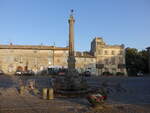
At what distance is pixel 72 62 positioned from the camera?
2152 centimetres

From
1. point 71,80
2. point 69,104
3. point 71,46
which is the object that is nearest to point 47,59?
point 71,46

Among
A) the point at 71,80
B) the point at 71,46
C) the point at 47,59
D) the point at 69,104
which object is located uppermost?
the point at 47,59

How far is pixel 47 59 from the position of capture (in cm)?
6056

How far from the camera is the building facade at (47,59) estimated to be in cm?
5897

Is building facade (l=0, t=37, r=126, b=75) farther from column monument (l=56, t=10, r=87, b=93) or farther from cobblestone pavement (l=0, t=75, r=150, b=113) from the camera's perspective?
cobblestone pavement (l=0, t=75, r=150, b=113)

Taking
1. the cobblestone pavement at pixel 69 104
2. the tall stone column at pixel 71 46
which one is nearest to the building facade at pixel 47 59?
the tall stone column at pixel 71 46

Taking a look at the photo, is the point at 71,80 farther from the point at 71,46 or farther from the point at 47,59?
the point at 47,59

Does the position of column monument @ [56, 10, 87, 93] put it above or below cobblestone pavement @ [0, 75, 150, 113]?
above

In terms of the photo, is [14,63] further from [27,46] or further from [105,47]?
[105,47]

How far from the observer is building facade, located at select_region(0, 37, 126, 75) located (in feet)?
193

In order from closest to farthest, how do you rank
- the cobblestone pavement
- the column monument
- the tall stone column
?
1. the cobblestone pavement
2. the column monument
3. the tall stone column

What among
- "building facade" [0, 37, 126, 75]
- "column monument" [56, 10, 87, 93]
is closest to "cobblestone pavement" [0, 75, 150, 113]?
"column monument" [56, 10, 87, 93]

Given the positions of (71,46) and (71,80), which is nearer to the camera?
(71,80)

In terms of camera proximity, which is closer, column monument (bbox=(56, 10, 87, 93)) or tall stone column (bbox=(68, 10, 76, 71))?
column monument (bbox=(56, 10, 87, 93))
